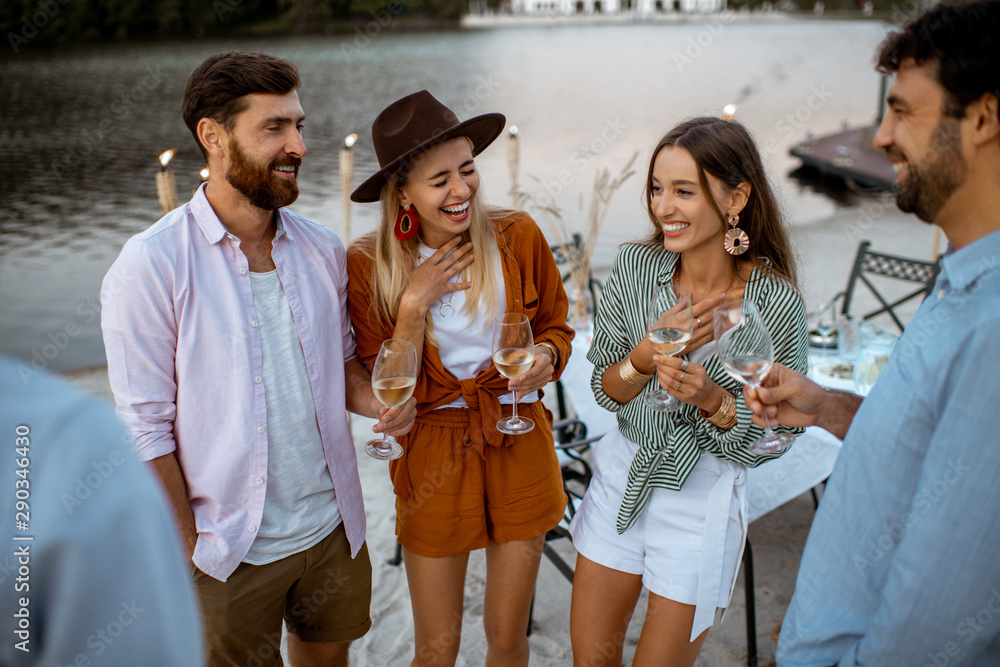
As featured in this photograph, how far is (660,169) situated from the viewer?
2375 millimetres

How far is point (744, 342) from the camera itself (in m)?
1.96

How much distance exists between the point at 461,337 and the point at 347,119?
24.3 meters

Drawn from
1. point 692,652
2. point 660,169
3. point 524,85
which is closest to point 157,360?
point 660,169

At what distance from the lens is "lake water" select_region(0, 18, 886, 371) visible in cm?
1397

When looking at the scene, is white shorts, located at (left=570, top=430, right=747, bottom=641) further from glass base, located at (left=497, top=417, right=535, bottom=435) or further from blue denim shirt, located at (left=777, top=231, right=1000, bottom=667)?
blue denim shirt, located at (left=777, top=231, right=1000, bottom=667)

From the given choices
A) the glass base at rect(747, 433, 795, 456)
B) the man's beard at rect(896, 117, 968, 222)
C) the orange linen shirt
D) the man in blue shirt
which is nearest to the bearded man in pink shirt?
the orange linen shirt

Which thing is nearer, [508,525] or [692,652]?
[692,652]

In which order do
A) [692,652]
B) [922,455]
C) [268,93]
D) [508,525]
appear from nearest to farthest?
1. [922,455]
2. [268,93]
3. [692,652]
4. [508,525]

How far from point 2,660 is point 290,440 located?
1.64 m

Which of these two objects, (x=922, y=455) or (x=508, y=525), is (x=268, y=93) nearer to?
(x=508, y=525)


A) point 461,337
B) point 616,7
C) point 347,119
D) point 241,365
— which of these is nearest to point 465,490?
point 461,337

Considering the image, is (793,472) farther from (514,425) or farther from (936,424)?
(936,424)

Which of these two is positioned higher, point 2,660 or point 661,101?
point 2,660

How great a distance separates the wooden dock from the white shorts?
13.8m
